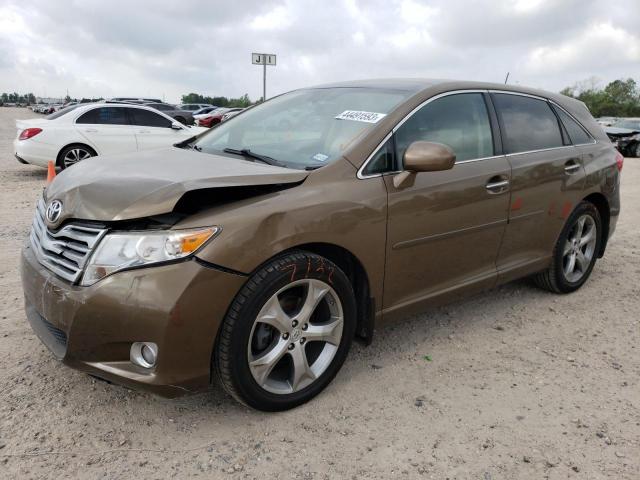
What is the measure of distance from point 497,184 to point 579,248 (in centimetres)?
147

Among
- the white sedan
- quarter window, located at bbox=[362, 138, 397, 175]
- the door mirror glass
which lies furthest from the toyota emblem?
the white sedan

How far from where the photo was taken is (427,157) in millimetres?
2693

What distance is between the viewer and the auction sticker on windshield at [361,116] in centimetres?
294

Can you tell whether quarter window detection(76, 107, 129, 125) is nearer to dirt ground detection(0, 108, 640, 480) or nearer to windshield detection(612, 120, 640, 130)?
dirt ground detection(0, 108, 640, 480)

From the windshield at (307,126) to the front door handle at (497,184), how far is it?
2.50 ft

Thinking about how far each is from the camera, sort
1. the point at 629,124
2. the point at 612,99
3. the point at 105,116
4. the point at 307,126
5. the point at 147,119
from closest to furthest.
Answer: the point at 307,126, the point at 105,116, the point at 147,119, the point at 629,124, the point at 612,99

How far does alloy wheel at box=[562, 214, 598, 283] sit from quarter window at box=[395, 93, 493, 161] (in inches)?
52.1

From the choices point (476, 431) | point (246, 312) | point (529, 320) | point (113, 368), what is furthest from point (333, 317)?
point (529, 320)

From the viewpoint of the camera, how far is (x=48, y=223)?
8.16 feet

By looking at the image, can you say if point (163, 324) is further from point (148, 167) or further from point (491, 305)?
point (491, 305)

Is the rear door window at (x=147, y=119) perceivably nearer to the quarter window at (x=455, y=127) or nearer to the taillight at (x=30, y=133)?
the taillight at (x=30, y=133)

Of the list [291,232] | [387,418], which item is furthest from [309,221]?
[387,418]

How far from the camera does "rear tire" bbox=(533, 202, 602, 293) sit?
13.4ft

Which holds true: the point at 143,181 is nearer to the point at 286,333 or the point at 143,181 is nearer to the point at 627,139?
the point at 286,333
